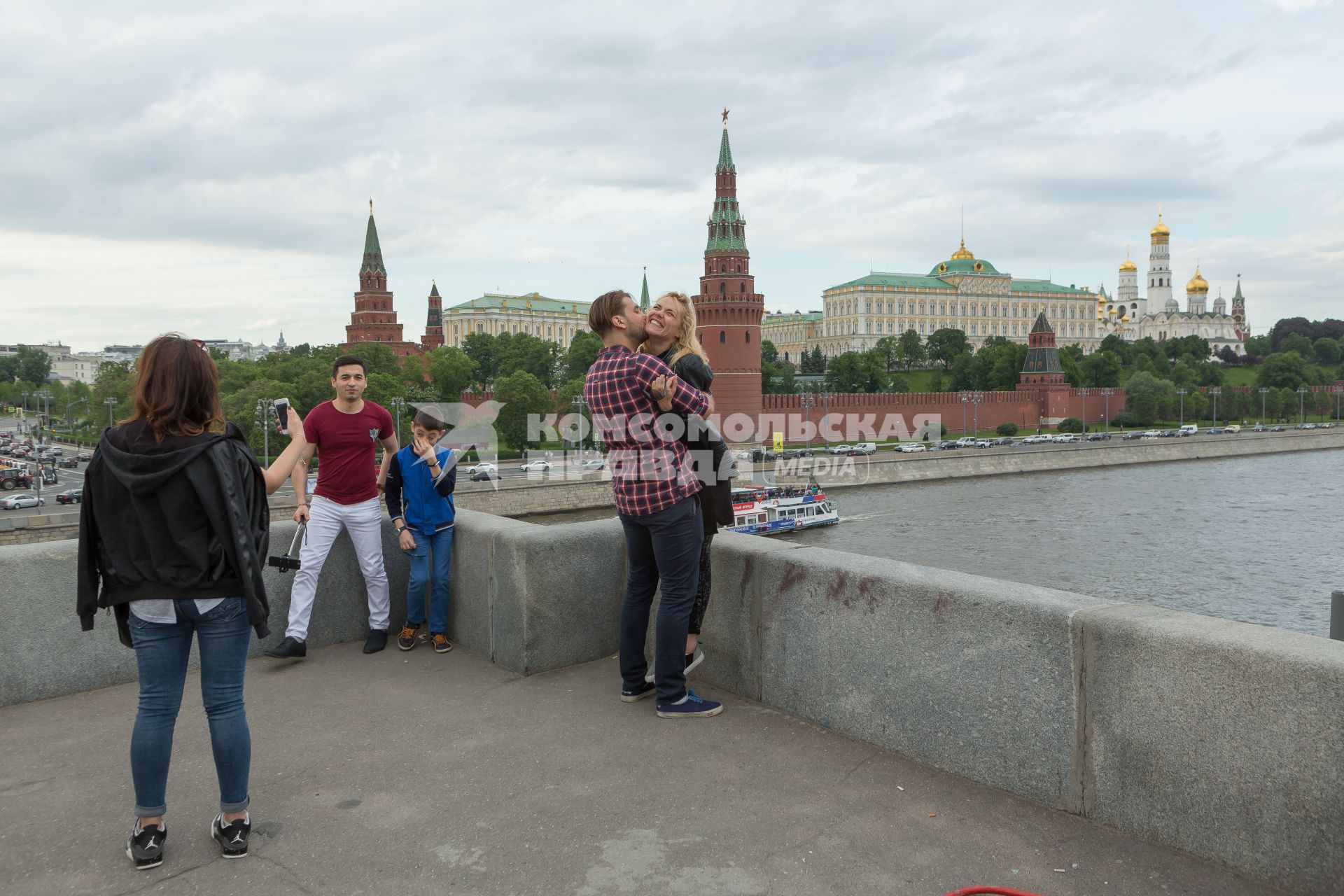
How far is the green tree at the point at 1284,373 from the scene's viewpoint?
77.8 m

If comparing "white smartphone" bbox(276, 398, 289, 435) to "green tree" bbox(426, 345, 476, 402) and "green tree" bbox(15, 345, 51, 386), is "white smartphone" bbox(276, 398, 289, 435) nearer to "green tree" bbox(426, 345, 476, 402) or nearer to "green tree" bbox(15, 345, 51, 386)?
"green tree" bbox(426, 345, 476, 402)

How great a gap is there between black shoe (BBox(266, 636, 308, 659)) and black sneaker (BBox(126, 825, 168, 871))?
1415mm

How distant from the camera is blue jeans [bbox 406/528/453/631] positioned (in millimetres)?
3543

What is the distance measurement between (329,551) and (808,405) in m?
50.5

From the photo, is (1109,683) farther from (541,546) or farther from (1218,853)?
(541,546)

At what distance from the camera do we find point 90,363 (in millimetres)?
129000

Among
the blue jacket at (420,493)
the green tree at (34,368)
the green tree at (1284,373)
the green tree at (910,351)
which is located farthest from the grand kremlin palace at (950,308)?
the blue jacket at (420,493)

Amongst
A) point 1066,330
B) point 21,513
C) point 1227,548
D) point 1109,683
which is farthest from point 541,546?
point 1066,330

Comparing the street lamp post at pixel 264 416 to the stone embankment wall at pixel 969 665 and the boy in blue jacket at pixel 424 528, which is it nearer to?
the boy in blue jacket at pixel 424 528

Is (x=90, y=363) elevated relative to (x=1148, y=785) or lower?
elevated

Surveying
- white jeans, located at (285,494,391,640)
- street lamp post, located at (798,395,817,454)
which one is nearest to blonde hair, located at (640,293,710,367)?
white jeans, located at (285,494,391,640)

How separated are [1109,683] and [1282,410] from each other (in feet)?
279

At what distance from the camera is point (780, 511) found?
93.5 ft

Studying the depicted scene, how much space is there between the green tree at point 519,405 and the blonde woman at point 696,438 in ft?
140
